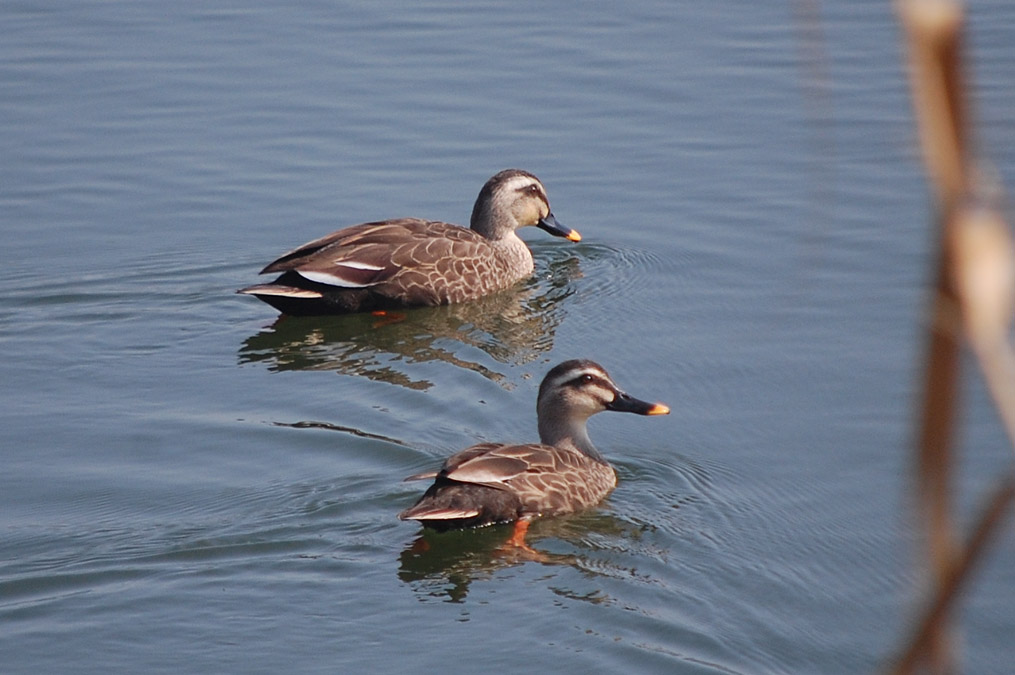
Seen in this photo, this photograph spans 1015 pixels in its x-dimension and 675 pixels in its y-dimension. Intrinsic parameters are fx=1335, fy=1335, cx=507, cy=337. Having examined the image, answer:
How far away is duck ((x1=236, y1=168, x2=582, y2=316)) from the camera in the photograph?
33.4ft

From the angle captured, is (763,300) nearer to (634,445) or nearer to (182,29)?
(634,445)

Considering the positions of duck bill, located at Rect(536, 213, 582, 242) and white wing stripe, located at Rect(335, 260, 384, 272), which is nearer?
white wing stripe, located at Rect(335, 260, 384, 272)

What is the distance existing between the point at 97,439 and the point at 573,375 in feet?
9.51

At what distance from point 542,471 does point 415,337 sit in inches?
122

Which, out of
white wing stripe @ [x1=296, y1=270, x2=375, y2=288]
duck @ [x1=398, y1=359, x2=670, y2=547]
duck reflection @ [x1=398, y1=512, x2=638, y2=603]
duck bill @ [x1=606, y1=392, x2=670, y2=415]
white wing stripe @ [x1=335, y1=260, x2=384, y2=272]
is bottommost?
duck reflection @ [x1=398, y1=512, x2=638, y2=603]

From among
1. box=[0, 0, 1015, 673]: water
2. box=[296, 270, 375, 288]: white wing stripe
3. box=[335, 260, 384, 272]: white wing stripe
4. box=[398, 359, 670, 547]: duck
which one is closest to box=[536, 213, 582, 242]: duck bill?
box=[0, 0, 1015, 673]: water

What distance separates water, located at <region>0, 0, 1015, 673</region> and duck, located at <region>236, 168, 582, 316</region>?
0.22m

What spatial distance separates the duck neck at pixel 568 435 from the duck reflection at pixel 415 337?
1.21 meters

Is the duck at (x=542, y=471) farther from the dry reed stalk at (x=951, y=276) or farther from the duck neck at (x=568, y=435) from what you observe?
the dry reed stalk at (x=951, y=276)

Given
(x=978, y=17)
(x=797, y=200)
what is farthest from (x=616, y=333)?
(x=978, y=17)

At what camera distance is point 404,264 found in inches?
414

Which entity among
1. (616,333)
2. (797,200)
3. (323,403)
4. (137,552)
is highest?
(797,200)

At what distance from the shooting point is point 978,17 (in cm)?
1448

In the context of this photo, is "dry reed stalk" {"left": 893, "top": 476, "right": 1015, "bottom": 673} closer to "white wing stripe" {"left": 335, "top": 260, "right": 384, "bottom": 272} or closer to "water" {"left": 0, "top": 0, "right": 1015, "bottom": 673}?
"water" {"left": 0, "top": 0, "right": 1015, "bottom": 673}
